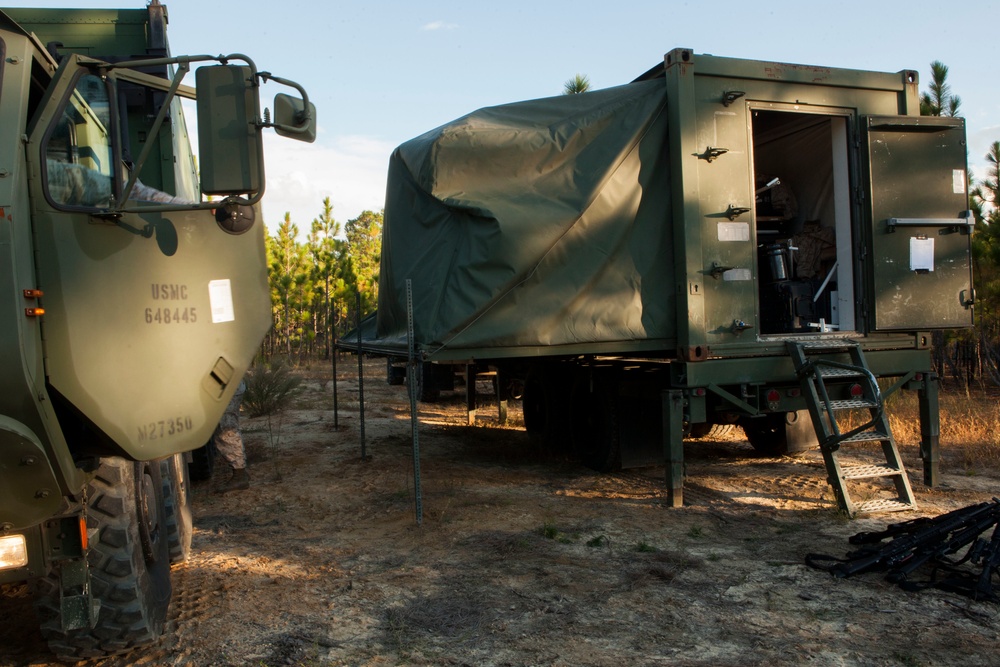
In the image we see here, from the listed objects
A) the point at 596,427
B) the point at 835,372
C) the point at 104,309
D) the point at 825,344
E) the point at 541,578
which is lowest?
the point at 541,578

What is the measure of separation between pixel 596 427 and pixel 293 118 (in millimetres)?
5500

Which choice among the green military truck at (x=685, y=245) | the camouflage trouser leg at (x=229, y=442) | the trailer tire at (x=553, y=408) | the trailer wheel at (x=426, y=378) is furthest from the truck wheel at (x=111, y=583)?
the trailer wheel at (x=426, y=378)

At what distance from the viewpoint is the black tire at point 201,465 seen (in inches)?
295

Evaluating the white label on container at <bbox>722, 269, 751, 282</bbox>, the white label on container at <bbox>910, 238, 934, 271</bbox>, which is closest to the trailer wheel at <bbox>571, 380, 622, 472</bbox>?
the white label on container at <bbox>722, 269, 751, 282</bbox>

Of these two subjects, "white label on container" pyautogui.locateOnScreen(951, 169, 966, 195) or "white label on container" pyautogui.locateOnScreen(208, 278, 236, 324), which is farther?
"white label on container" pyautogui.locateOnScreen(951, 169, 966, 195)

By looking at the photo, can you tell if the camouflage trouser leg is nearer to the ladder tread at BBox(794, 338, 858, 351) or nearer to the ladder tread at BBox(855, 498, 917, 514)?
the ladder tread at BBox(794, 338, 858, 351)

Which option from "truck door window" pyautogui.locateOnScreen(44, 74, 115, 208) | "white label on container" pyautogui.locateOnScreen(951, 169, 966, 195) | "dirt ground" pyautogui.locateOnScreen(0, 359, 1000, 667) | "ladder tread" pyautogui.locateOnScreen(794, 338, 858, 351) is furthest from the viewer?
"white label on container" pyautogui.locateOnScreen(951, 169, 966, 195)

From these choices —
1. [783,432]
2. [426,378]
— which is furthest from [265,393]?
[783,432]

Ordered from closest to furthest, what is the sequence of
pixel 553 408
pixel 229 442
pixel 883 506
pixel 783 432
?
pixel 883 506
pixel 229 442
pixel 783 432
pixel 553 408

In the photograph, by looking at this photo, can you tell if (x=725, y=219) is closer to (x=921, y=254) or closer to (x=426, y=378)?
(x=921, y=254)

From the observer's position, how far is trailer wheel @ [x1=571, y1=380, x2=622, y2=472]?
7602 mm

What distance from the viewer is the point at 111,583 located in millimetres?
3324

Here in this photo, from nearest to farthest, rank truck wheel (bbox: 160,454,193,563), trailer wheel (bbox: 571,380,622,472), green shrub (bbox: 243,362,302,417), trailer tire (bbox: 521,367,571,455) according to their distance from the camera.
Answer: truck wheel (bbox: 160,454,193,563) < trailer wheel (bbox: 571,380,622,472) < trailer tire (bbox: 521,367,571,455) < green shrub (bbox: 243,362,302,417)

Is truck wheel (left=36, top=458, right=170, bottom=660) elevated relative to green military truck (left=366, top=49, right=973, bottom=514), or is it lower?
lower
